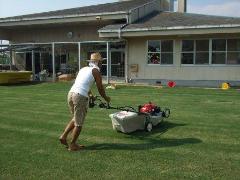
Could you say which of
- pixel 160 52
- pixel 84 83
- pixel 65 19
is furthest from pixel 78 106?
pixel 65 19

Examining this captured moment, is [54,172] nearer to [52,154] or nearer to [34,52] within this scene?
[52,154]

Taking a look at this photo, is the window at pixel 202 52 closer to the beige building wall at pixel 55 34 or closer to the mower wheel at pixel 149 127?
the beige building wall at pixel 55 34

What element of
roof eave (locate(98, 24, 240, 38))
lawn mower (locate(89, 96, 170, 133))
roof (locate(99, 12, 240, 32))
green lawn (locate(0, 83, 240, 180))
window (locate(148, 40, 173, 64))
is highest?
roof (locate(99, 12, 240, 32))

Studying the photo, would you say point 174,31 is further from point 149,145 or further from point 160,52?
point 149,145

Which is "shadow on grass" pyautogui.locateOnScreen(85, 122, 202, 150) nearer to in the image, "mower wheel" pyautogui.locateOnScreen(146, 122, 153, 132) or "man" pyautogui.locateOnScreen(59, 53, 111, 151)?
"mower wheel" pyautogui.locateOnScreen(146, 122, 153, 132)

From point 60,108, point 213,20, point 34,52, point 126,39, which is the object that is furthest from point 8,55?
point 60,108

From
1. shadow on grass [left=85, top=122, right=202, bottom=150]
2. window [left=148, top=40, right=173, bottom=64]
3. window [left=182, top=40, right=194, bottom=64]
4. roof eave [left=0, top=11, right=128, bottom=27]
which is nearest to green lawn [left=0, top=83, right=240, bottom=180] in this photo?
shadow on grass [left=85, top=122, right=202, bottom=150]

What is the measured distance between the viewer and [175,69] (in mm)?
25469

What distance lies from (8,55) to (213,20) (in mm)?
18533

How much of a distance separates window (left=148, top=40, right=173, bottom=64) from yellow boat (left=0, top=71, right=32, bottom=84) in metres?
8.28

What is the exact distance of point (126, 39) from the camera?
87.9 ft

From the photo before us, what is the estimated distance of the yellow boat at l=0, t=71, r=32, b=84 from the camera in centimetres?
2658

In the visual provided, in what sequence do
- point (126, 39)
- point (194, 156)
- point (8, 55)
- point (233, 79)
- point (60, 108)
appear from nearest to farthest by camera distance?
point (194, 156), point (60, 108), point (233, 79), point (126, 39), point (8, 55)

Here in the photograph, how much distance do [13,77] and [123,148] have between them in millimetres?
20032
